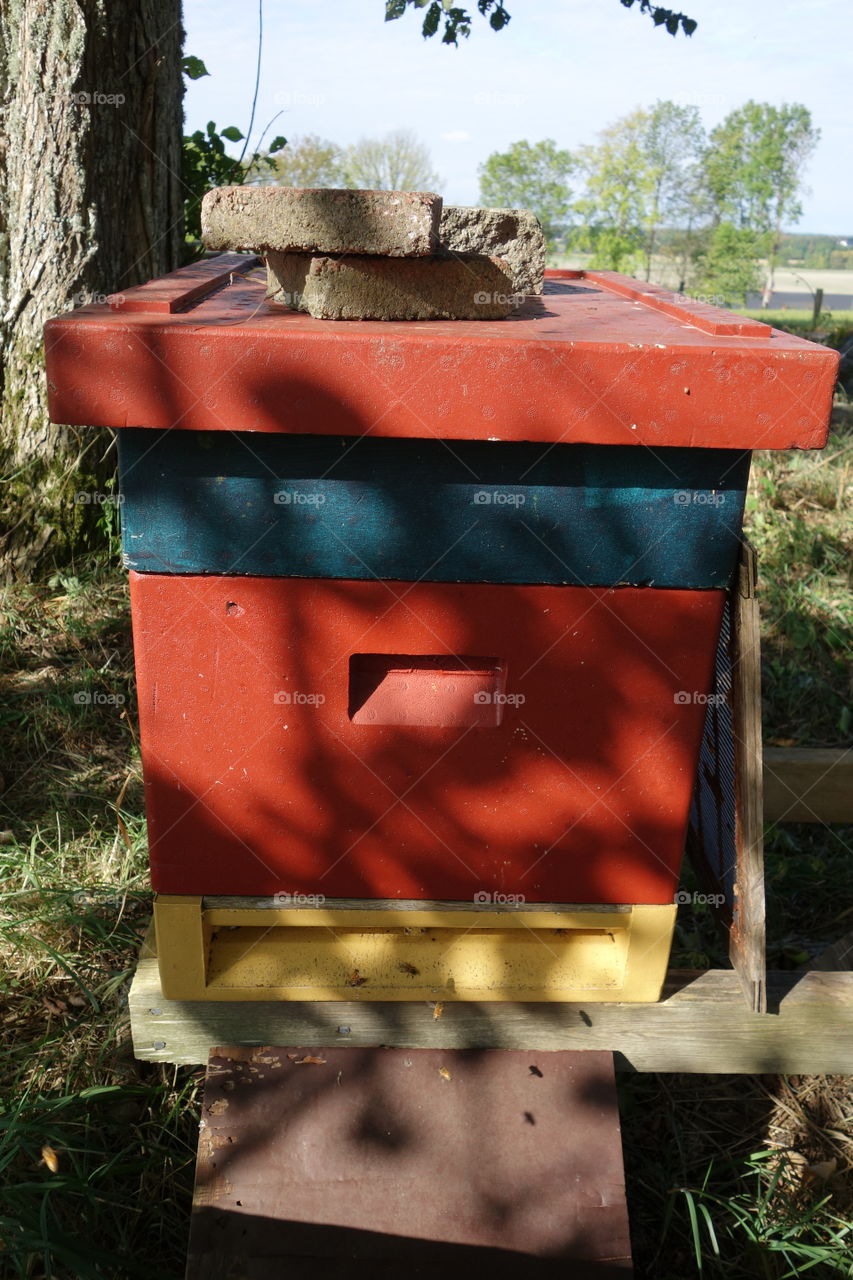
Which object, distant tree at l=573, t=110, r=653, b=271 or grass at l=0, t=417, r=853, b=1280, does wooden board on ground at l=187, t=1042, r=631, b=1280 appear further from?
distant tree at l=573, t=110, r=653, b=271

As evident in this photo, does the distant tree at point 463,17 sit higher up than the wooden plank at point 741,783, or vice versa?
the distant tree at point 463,17

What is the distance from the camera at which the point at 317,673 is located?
4.68ft

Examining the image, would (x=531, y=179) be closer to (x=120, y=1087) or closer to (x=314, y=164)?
(x=314, y=164)

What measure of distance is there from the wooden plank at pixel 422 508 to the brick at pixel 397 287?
263mm

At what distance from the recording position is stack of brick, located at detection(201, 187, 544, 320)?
4.52 ft

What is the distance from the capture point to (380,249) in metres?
1.39

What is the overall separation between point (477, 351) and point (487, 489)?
19cm

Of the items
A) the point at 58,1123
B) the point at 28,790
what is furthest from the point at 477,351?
the point at 28,790

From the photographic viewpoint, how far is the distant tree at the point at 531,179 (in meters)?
36.3

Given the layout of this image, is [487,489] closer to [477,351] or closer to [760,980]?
[477,351]

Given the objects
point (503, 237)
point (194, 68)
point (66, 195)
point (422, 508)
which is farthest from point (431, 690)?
point (194, 68)

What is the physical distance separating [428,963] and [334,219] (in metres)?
1.15

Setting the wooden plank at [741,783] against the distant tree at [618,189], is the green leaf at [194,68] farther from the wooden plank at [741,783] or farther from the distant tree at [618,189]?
the distant tree at [618,189]

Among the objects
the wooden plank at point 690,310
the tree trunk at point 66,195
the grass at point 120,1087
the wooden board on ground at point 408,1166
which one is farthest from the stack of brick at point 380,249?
the tree trunk at point 66,195
